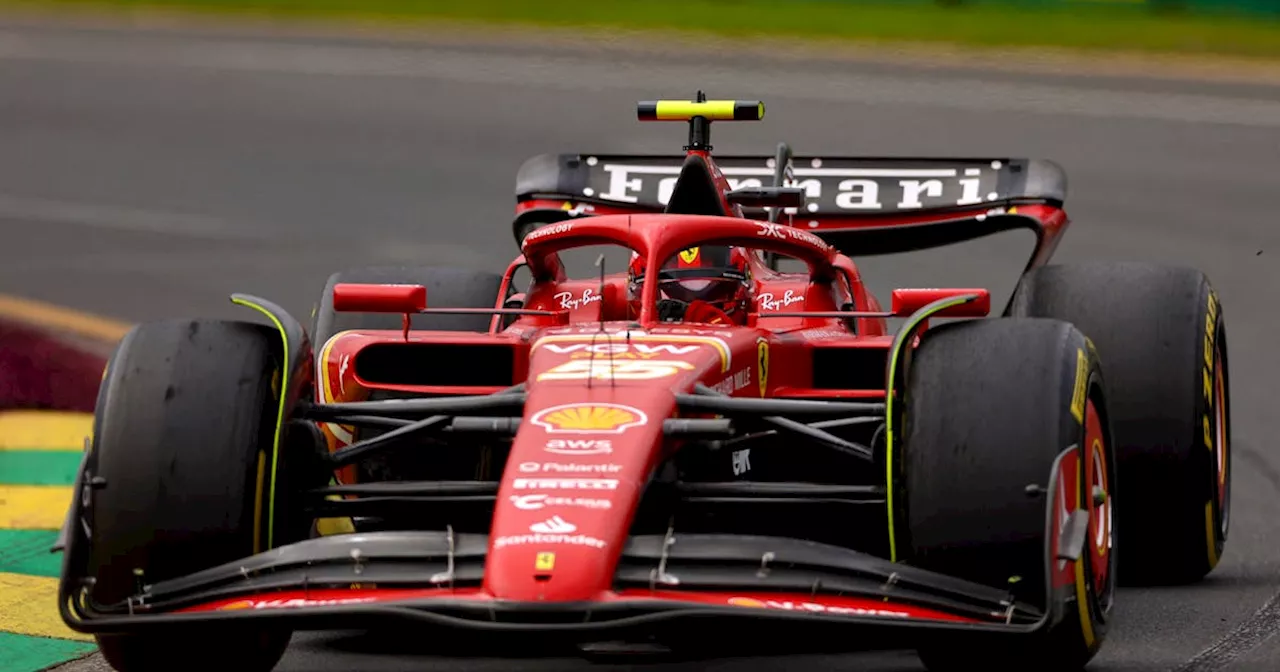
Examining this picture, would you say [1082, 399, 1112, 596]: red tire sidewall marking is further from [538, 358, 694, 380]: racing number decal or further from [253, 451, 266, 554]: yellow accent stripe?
[253, 451, 266, 554]: yellow accent stripe

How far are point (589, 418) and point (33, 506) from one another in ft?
14.0

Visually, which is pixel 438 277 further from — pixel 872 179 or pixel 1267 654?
pixel 1267 654

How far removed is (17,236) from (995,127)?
809 cm

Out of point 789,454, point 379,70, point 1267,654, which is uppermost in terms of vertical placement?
point 379,70

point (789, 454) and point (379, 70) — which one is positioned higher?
point (379, 70)

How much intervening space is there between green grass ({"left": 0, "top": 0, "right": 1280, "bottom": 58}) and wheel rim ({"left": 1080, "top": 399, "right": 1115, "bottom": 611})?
1646cm

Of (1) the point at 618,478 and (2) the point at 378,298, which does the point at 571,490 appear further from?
(2) the point at 378,298

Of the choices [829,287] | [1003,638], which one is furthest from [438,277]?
[1003,638]

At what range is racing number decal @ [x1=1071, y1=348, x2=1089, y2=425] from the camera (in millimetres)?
6699

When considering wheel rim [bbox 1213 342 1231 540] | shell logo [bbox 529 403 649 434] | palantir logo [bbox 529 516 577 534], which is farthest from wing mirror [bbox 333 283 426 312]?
wheel rim [bbox 1213 342 1231 540]

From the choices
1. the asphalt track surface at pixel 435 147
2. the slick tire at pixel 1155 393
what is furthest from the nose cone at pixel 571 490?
the asphalt track surface at pixel 435 147

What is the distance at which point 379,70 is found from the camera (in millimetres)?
24531

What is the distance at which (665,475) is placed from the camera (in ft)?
23.1

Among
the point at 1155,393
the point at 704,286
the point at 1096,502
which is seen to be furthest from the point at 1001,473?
the point at 704,286
